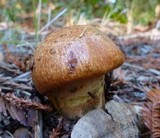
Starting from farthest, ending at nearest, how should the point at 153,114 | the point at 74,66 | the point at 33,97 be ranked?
the point at 33,97 < the point at 153,114 < the point at 74,66

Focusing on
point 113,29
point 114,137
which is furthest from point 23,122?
point 113,29

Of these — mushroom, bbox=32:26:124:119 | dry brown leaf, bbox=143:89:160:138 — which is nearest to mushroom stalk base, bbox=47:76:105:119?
mushroom, bbox=32:26:124:119

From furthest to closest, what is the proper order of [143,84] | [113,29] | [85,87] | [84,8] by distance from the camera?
[84,8] → [113,29] → [143,84] → [85,87]

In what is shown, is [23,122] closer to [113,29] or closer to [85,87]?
[85,87]

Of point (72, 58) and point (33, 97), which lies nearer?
point (72, 58)

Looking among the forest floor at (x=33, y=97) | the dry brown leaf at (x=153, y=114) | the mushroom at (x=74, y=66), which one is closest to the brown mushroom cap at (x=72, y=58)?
the mushroom at (x=74, y=66)

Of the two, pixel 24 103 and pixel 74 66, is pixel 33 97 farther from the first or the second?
pixel 74 66

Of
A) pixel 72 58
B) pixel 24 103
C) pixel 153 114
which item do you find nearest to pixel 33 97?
pixel 24 103

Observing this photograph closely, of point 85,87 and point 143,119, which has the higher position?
point 85,87

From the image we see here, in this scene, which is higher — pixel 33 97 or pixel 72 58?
pixel 72 58
